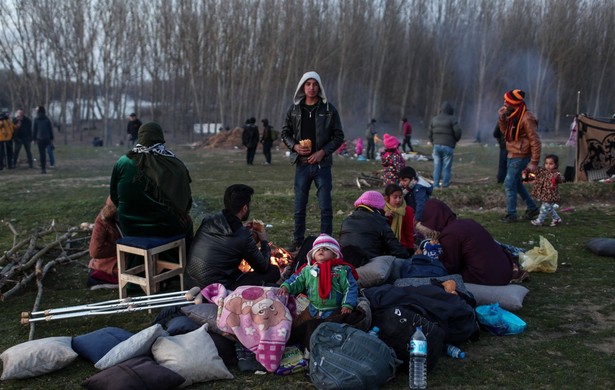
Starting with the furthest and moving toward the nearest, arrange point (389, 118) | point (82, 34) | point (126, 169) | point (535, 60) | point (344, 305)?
point (389, 118)
point (535, 60)
point (82, 34)
point (126, 169)
point (344, 305)

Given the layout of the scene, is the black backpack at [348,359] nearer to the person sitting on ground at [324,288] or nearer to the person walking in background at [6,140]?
the person sitting on ground at [324,288]

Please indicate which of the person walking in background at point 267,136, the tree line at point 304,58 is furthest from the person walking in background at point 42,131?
the tree line at point 304,58

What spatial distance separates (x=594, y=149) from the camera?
1291 cm

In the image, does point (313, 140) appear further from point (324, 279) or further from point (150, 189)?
point (324, 279)

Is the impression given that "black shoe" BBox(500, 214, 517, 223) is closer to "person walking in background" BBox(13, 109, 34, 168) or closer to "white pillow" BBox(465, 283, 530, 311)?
"white pillow" BBox(465, 283, 530, 311)

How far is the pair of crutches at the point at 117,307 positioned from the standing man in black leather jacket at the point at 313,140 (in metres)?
2.22

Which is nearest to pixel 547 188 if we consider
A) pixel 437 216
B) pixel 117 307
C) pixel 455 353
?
pixel 437 216

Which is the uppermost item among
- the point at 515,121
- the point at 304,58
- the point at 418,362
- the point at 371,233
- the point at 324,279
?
the point at 304,58

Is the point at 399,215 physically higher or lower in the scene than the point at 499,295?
higher

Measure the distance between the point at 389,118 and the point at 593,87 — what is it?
16.2 meters

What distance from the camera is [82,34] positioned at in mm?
34031

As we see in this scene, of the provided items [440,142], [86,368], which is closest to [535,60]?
[440,142]

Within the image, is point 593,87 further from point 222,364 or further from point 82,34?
point 222,364

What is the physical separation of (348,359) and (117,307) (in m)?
2.15
